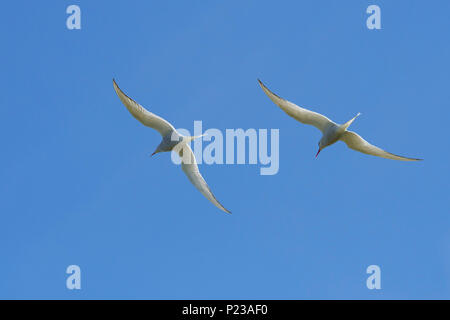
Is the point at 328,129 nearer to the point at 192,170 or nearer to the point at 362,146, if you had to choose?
the point at 362,146

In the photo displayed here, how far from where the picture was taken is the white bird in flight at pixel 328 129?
20.5 m

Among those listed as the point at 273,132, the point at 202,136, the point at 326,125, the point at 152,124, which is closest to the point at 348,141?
the point at 326,125

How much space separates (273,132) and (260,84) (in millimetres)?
1461

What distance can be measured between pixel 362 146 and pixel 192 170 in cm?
502

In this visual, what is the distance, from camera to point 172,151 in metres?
21.4

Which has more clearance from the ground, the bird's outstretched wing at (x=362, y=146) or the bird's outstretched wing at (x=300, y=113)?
the bird's outstretched wing at (x=300, y=113)

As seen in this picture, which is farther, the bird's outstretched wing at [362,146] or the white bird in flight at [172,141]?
the bird's outstretched wing at [362,146]

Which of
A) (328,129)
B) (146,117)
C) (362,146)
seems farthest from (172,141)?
(362,146)

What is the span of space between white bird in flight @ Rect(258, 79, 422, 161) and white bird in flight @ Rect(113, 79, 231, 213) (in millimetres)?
2790

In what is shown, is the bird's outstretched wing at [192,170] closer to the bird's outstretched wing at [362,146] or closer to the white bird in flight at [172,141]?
the white bird in flight at [172,141]

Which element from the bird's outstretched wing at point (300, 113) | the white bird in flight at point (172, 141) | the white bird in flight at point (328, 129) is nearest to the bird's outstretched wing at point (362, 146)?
the white bird in flight at point (328, 129)
